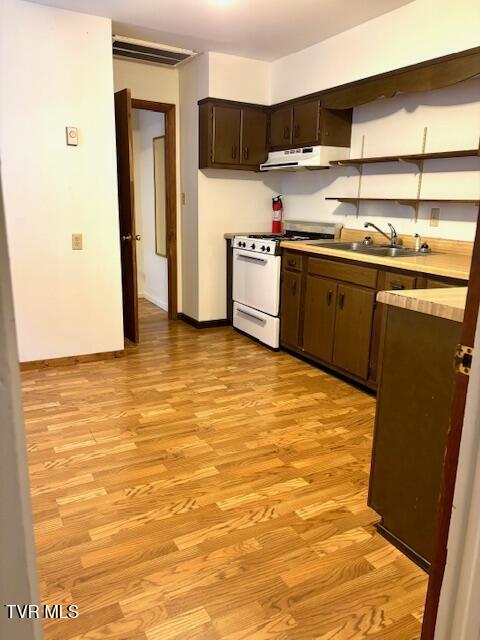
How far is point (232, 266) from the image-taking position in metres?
4.72

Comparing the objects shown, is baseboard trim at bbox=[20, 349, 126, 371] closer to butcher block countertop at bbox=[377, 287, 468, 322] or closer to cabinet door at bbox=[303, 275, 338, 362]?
cabinet door at bbox=[303, 275, 338, 362]

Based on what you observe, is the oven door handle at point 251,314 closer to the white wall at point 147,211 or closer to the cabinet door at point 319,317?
the cabinet door at point 319,317

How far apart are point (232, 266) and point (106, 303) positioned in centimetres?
137

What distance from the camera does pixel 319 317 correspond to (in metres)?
3.61

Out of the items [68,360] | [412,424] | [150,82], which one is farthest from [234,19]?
[412,424]

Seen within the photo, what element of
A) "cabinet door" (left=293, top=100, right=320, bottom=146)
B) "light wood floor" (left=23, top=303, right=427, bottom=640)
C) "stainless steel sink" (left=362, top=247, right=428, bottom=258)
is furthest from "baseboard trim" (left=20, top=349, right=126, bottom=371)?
"cabinet door" (left=293, top=100, right=320, bottom=146)

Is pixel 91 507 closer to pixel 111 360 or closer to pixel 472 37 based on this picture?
pixel 111 360

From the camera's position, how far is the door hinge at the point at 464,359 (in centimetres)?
92

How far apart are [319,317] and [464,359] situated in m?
2.69

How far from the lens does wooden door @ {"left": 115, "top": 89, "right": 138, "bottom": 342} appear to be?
12.6 ft

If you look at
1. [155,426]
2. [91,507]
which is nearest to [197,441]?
[155,426]

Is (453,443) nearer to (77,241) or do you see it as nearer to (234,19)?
(77,241)

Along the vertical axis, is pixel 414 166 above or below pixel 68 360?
above

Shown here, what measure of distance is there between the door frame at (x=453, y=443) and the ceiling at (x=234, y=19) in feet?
9.97
